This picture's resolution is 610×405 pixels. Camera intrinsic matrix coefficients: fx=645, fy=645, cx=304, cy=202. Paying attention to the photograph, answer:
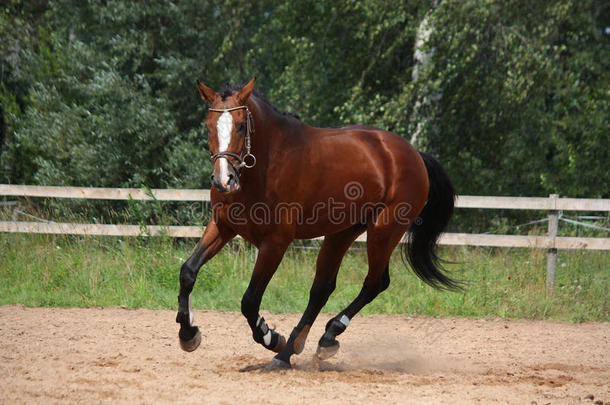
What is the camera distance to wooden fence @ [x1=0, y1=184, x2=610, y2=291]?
802cm

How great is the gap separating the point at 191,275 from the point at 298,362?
1.39 meters

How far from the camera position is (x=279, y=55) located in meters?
14.0

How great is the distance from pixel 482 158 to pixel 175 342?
8875 millimetres

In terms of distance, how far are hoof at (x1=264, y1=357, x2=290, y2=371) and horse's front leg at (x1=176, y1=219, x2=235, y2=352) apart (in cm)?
57

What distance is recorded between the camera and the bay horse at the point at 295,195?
14.5ft

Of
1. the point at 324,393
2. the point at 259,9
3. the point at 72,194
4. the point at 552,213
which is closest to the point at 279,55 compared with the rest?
the point at 259,9

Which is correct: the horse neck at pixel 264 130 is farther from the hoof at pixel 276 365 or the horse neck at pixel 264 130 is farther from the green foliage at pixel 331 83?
the green foliage at pixel 331 83

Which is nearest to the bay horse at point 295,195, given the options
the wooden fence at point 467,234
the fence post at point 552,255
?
the wooden fence at point 467,234

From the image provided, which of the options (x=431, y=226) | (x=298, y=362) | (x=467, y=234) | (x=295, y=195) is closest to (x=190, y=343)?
(x=298, y=362)

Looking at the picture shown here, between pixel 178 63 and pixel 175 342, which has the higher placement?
pixel 178 63

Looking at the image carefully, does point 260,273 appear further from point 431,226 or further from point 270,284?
point 270,284

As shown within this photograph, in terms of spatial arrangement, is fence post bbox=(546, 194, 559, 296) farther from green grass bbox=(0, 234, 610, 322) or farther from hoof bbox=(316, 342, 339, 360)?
A: hoof bbox=(316, 342, 339, 360)

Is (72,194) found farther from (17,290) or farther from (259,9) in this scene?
(259,9)

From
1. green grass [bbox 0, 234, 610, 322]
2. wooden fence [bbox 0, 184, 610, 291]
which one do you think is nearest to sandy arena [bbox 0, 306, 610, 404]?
green grass [bbox 0, 234, 610, 322]
